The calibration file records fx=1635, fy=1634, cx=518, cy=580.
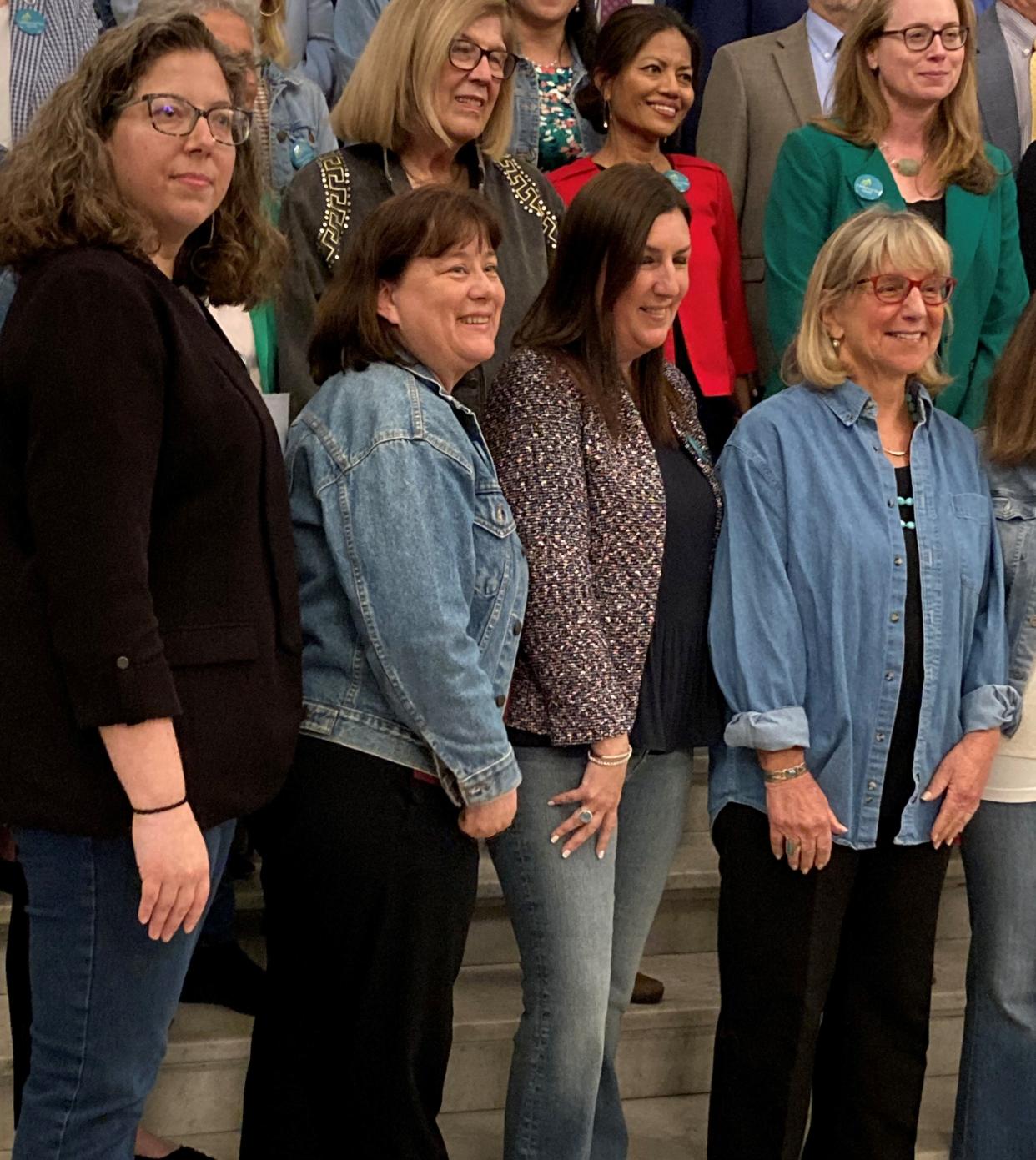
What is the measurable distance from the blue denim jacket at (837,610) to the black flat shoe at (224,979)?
0.89 m

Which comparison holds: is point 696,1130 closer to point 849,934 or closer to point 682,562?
point 849,934

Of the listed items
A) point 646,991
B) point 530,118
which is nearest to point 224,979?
point 646,991

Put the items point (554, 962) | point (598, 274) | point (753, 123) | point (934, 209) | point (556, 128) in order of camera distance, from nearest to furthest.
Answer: point (554, 962) < point (598, 274) < point (934, 209) < point (556, 128) < point (753, 123)

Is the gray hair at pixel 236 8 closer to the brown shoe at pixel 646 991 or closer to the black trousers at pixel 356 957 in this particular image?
the black trousers at pixel 356 957

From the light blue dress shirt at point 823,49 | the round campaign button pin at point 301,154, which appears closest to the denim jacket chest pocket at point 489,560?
the round campaign button pin at point 301,154

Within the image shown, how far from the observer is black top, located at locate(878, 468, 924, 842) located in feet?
8.29

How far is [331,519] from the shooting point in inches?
83.5

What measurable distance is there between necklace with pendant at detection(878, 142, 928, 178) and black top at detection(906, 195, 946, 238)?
0.07 m

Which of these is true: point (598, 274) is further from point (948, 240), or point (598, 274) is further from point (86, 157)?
point (948, 240)

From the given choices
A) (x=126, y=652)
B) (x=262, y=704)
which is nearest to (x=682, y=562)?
(x=262, y=704)

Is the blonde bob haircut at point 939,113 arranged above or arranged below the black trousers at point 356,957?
above

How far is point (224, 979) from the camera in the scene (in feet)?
9.48

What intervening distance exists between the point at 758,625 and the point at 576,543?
13.3 inches

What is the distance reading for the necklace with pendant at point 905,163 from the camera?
3.34m
